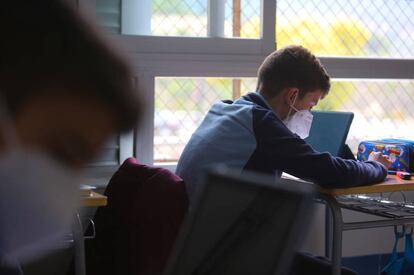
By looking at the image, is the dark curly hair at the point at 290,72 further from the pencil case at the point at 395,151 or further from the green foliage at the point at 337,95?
the green foliage at the point at 337,95

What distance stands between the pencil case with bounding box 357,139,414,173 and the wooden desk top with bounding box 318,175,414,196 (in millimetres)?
199

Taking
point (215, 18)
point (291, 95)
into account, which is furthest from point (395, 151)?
point (215, 18)

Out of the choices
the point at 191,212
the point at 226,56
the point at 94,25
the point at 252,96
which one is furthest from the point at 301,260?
the point at 94,25

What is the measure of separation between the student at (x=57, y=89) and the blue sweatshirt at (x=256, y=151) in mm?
1595

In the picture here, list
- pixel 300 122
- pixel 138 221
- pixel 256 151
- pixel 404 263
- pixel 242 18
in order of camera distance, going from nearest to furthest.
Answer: pixel 138 221 → pixel 256 151 → pixel 300 122 → pixel 404 263 → pixel 242 18

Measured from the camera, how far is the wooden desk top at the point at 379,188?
2277mm

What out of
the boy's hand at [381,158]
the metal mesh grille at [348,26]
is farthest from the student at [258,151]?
the metal mesh grille at [348,26]

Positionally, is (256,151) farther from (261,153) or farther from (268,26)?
(268,26)

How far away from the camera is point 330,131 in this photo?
262cm

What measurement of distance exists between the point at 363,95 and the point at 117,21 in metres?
1.32

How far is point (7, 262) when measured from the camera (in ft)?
3.70

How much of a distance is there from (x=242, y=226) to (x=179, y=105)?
7.88 ft

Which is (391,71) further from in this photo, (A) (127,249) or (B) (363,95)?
(A) (127,249)

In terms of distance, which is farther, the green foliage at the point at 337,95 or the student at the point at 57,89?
the green foliage at the point at 337,95
